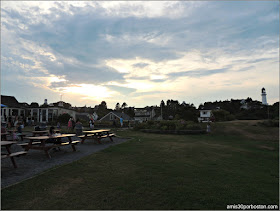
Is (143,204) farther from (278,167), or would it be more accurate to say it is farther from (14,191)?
(278,167)

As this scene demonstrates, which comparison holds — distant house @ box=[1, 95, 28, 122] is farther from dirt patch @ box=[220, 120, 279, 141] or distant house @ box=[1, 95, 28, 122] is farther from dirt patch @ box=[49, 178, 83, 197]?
dirt patch @ box=[49, 178, 83, 197]

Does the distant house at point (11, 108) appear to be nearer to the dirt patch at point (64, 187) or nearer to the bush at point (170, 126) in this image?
the bush at point (170, 126)

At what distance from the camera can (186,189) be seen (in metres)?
4.89

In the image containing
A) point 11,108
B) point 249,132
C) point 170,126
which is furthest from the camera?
point 11,108

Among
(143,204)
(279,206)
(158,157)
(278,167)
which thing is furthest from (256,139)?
(143,204)

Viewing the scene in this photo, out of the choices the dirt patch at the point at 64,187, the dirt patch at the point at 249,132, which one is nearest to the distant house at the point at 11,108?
the dirt patch at the point at 249,132

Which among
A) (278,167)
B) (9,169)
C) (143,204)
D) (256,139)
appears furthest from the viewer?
(256,139)

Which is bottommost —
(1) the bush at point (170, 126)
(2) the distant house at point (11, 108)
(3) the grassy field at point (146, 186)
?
(3) the grassy field at point (146, 186)

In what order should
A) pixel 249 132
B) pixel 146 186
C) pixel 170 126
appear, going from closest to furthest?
pixel 146 186
pixel 249 132
pixel 170 126

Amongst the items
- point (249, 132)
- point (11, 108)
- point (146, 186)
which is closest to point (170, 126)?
point (249, 132)

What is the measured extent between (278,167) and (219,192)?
5.40 m

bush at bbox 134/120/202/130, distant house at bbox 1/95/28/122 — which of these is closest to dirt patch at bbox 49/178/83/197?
bush at bbox 134/120/202/130

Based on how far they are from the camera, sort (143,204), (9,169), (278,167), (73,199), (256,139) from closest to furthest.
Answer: (143,204) < (73,199) < (9,169) < (278,167) < (256,139)

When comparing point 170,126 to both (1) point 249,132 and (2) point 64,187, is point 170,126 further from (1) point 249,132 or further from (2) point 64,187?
(2) point 64,187
